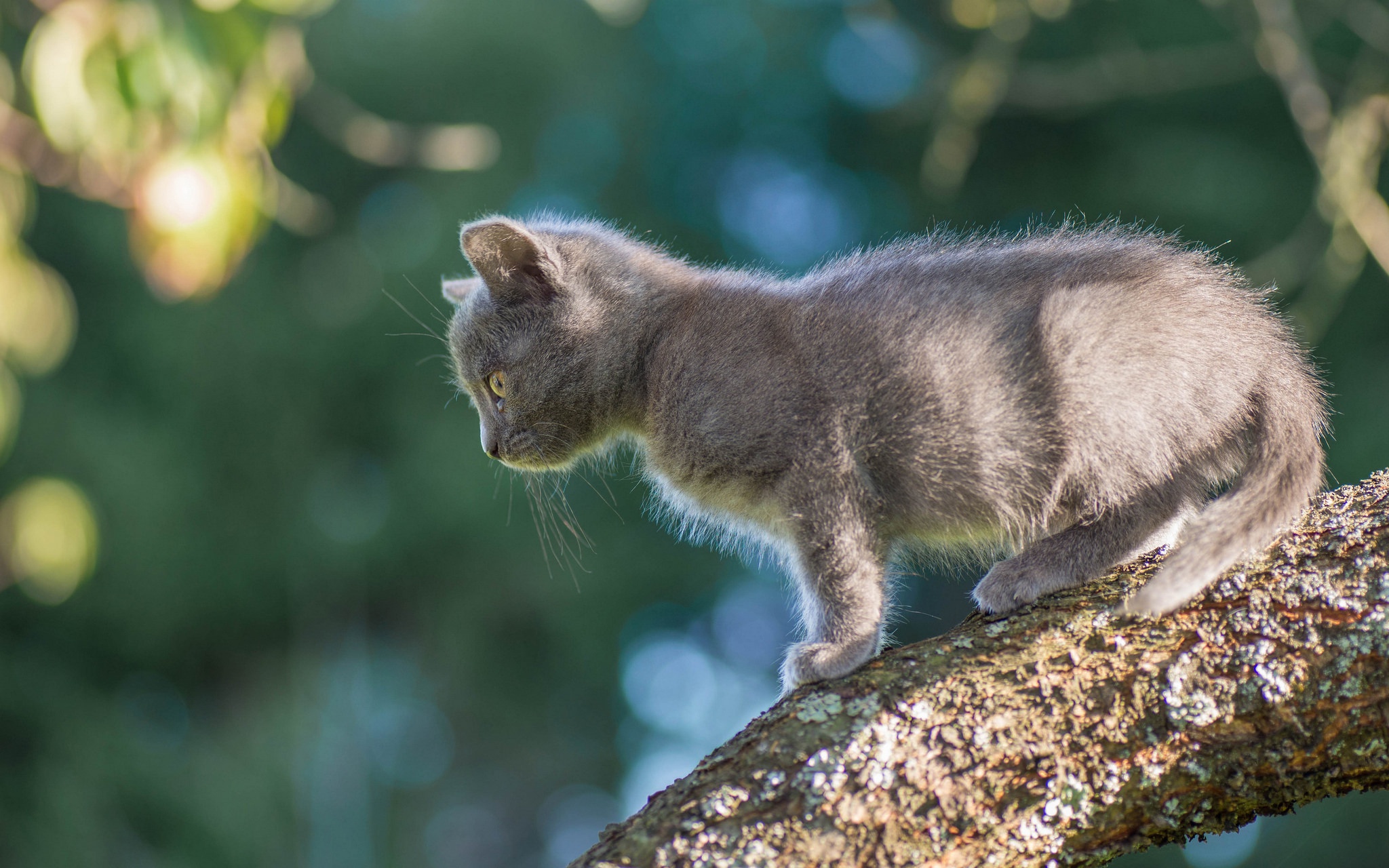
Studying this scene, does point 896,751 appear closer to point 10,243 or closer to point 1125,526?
point 1125,526

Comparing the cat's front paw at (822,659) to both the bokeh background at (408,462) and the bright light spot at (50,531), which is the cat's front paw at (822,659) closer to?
the bright light spot at (50,531)

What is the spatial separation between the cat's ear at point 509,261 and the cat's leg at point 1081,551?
5.28 ft

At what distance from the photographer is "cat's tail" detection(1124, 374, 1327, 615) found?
215 centimetres

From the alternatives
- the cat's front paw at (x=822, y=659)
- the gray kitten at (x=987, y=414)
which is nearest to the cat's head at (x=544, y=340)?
the gray kitten at (x=987, y=414)

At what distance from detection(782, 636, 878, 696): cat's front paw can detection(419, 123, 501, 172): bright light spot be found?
215cm

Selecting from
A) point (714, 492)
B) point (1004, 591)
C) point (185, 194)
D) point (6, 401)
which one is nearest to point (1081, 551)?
point (1004, 591)

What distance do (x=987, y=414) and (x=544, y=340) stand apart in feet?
4.56

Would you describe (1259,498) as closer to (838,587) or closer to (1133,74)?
(838,587)

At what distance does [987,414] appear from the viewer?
2.71 m

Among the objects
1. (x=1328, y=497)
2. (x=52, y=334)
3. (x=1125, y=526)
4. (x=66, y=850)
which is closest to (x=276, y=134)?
(x=52, y=334)

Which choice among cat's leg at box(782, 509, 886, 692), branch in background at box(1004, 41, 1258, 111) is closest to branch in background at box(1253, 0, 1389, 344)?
branch in background at box(1004, 41, 1258, 111)

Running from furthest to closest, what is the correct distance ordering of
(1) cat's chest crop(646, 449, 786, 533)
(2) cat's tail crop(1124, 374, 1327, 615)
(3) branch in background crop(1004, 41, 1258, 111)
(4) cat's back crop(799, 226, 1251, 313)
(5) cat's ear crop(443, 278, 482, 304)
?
(3) branch in background crop(1004, 41, 1258, 111), (5) cat's ear crop(443, 278, 482, 304), (1) cat's chest crop(646, 449, 786, 533), (4) cat's back crop(799, 226, 1251, 313), (2) cat's tail crop(1124, 374, 1327, 615)

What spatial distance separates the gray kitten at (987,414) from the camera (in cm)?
264

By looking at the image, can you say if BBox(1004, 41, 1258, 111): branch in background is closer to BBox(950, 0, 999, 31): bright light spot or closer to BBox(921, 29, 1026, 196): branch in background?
BBox(921, 29, 1026, 196): branch in background
